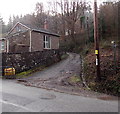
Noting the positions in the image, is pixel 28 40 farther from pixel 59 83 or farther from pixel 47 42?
pixel 59 83

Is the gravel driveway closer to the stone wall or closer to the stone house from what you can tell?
the stone wall

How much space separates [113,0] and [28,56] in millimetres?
9890

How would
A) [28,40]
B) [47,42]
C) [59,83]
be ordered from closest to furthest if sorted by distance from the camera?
[59,83]
[28,40]
[47,42]

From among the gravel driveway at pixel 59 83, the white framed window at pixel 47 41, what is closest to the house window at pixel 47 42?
the white framed window at pixel 47 41

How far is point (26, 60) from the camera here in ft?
40.2

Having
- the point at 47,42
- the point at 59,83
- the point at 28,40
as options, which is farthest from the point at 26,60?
the point at 47,42

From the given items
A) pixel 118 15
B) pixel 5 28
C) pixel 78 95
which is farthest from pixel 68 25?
pixel 5 28

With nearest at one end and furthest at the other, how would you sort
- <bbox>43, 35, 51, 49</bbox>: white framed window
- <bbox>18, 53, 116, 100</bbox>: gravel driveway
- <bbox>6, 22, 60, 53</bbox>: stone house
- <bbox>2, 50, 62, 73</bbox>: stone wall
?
<bbox>18, 53, 116, 100</bbox>: gravel driveway < <bbox>2, 50, 62, 73</bbox>: stone wall < <bbox>6, 22, 60, 53</bbox>: stone house < <bbox>43, 35, 51, 49</bbox>: white framed window

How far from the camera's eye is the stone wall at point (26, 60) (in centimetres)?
1123

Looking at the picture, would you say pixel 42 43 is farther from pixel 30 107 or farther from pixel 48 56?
pixel 30 107

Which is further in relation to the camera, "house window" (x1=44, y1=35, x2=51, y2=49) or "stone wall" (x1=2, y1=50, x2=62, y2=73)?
"house window" (x1=44, y1=35, x2=51, y2=49)

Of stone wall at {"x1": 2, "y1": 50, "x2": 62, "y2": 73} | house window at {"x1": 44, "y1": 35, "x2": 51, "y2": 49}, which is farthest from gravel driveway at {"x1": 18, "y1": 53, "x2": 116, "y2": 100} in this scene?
house window at {"x1": 44, "y1": 35, "x2": 51, "y2": 49}

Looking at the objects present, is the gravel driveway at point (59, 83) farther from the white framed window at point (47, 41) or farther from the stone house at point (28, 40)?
the white framed window at point (47, 41)

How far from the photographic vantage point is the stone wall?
36.9ft
